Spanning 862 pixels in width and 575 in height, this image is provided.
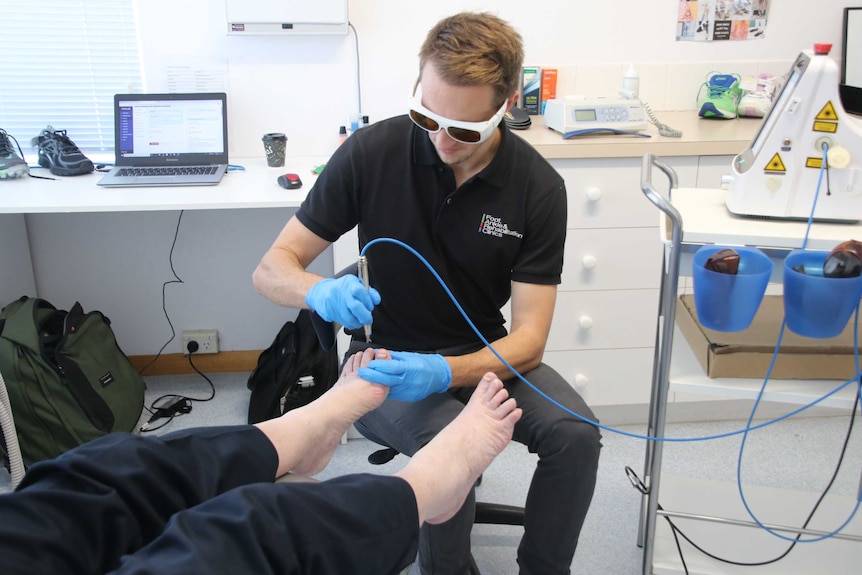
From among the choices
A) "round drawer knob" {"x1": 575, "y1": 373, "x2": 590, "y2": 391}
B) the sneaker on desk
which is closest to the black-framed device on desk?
the sneaker on desk

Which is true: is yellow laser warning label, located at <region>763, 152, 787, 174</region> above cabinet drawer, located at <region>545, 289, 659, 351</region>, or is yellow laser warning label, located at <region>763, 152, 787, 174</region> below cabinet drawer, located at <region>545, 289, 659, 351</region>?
above

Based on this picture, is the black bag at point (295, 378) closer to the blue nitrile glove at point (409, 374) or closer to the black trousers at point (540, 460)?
the black trousers at point (540, 460)

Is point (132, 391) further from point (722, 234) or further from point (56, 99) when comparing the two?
point (722, 234)

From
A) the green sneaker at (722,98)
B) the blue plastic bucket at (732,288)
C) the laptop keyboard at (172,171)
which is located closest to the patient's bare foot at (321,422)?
the blue plastic bucket at (732,288)

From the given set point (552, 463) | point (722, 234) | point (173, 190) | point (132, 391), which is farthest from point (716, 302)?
point (132, 391)

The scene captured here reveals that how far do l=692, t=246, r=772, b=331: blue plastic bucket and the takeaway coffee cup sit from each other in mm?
1545

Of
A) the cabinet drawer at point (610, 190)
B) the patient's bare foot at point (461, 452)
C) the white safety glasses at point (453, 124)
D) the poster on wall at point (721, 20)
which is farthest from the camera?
the poster on wall at point (721, 20)

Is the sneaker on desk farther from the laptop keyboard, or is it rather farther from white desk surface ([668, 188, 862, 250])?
the laptop keyboard

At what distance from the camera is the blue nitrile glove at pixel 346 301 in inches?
52.6

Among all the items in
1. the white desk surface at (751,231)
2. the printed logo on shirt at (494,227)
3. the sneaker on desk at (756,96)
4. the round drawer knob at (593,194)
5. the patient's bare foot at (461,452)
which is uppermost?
the sneaker on desk at (756,96)

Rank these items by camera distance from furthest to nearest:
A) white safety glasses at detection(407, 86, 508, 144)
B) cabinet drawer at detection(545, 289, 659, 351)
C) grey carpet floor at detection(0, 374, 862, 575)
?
cabinet drawer at detection(545, 289, 659, 351) → grey carpet floor at detection(0, 374, 862, 575) → white safety glasses at detection(407, 86, 508, 144)

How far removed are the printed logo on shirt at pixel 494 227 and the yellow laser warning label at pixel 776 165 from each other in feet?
1.63

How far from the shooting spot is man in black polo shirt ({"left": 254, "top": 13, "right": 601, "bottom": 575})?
1.38m

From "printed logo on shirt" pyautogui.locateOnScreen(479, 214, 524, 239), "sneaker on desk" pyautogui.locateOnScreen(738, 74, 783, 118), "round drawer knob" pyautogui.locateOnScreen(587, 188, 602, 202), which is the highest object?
"sneaker on desk" pyautogui.locateOnScreen(738, 74, 783, 118)
